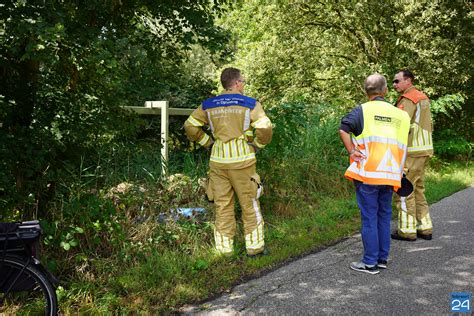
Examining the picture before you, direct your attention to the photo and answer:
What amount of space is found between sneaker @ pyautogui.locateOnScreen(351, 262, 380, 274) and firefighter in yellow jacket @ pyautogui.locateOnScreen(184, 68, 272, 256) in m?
1.02

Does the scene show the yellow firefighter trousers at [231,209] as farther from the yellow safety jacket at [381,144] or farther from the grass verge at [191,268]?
the yellow safety jacket at [381,144]

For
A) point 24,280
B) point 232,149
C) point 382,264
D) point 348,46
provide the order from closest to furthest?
point 24,280, point 382,264, point 232,149, point 348,46

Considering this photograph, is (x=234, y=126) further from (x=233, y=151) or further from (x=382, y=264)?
(x=382, y=264)

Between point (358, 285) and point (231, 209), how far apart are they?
1.57 metres

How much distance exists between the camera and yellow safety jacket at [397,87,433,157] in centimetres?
566

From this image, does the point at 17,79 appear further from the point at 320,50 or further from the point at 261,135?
the point at 320,50

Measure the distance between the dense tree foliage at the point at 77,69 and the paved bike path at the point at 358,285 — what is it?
203 cm

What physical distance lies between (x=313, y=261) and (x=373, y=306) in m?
1.25

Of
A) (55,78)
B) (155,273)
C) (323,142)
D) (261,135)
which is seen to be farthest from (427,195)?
(55,78)

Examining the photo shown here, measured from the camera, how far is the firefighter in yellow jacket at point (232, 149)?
4.83 metres

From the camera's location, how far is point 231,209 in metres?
5.05

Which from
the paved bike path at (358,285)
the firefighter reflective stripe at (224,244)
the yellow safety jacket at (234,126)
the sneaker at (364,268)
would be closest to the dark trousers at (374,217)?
the sneaker at (364,268)

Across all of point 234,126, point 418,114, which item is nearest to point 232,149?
point 234,126

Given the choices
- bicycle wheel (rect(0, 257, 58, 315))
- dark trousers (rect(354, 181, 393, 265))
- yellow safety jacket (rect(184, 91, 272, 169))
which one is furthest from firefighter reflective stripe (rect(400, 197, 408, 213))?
bicycle wheel (rect(0, 257, 58, 315))
